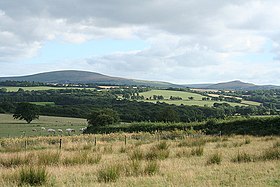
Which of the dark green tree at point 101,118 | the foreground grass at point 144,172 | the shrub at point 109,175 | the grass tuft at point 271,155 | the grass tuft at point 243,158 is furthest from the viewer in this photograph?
the dark green tree at point 101,118

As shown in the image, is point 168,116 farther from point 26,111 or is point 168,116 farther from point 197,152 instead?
point 197,152

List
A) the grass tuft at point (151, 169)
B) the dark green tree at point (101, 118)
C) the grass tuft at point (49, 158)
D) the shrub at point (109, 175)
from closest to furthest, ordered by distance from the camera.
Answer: the shrub at point (109, 175)
the grass tuft at point (151, 169)
the grass tuft at point (49, 158)
the dark green tree at point (101, 118)

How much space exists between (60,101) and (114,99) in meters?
17.6

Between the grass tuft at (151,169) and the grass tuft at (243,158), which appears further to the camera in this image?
the grass tuft at (243,158)

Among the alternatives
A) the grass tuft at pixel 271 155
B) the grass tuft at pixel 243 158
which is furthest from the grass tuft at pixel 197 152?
the grass tuft at pixel 271 155

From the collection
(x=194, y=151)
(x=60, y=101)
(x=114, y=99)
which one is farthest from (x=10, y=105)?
(x=194, y=151)

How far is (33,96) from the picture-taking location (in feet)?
356

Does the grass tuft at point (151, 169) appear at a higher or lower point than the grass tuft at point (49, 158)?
higher

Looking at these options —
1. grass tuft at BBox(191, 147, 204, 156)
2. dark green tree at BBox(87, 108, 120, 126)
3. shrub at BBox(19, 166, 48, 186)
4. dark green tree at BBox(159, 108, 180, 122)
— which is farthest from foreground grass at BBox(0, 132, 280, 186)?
dark green tree at BBox(159, 108, 180, 122)

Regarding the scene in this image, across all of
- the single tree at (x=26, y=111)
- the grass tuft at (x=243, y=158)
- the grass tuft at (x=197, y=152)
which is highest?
the grass tuft at (x=243, y=158)

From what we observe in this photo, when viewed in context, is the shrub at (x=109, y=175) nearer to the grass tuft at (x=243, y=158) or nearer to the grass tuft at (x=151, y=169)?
the grass tuft at (x=151, y=169)

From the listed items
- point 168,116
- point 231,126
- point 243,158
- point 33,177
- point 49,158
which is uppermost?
point 33,177

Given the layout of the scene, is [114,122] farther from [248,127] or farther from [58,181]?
[58,181]

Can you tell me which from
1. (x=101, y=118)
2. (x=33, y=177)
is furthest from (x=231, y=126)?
(x=33, y=177)
